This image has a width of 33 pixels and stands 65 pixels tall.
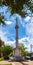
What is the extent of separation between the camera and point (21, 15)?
12.8 m

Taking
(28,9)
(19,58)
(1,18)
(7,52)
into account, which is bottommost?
(7,52)

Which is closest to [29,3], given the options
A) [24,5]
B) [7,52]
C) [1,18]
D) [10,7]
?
[24,5]

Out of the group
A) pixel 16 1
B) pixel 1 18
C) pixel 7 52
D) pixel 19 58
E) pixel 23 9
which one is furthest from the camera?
pixel 7 52

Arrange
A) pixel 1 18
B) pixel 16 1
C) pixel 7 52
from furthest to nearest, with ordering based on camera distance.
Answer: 1. pixel 7 52
2. pixel 1 18
3. pixel 16 1

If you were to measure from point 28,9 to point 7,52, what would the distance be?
55064mm

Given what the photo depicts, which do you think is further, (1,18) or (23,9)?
(1,18)

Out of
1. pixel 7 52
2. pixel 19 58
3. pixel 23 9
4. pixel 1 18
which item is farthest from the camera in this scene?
pixel 7 52

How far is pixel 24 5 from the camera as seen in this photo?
475 inches

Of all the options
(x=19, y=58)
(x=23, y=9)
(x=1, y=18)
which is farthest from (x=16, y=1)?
→ (x=19, y=58)

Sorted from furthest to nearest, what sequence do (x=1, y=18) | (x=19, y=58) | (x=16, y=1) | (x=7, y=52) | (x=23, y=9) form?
1. (x=7, y=52)
2. (x=19, y=58)
3. (x=1, y=18)
4. (x=23, y=9)
5. (x=16, y=1)

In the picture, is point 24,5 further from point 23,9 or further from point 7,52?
point 7,52

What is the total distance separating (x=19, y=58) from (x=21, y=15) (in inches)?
1304

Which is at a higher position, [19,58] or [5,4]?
[5,4]

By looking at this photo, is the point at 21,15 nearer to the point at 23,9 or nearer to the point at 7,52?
the point at 23,9
